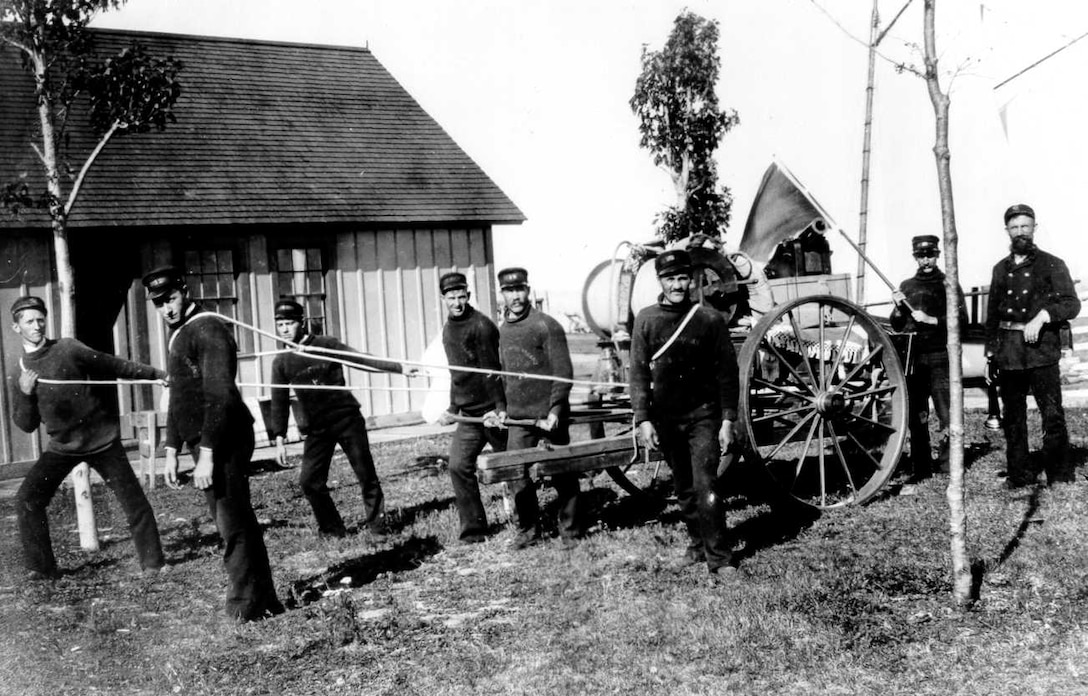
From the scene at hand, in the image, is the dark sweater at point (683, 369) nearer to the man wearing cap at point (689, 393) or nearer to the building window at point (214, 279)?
the man wearing cap at point (689, 393)

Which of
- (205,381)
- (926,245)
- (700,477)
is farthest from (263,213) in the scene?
(700,477)

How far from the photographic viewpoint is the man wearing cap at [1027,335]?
23.1 feet

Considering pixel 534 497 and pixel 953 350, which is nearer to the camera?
pixel 953 350

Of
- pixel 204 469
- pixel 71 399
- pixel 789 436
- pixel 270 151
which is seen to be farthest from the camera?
pixel 270 151

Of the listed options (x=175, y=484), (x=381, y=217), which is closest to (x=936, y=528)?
(x=175, y=484)

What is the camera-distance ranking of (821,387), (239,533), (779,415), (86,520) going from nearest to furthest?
(239,533)
(779,415)
(821,387)
(86,520)

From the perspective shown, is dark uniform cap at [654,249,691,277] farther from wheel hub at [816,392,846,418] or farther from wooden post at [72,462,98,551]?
wooden post at [72,462,98,551]

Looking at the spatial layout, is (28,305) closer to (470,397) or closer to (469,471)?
(470,397)

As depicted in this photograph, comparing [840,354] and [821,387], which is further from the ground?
[840,354]

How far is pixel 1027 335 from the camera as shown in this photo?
698cm

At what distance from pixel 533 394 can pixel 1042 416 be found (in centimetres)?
380

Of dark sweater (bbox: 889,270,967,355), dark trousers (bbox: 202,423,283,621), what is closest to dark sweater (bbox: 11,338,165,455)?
dark trousers (bbox: 202,423,283,621)

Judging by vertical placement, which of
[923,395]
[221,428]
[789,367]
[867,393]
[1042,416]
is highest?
[789,367]

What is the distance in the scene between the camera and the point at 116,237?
13359 millimetres
